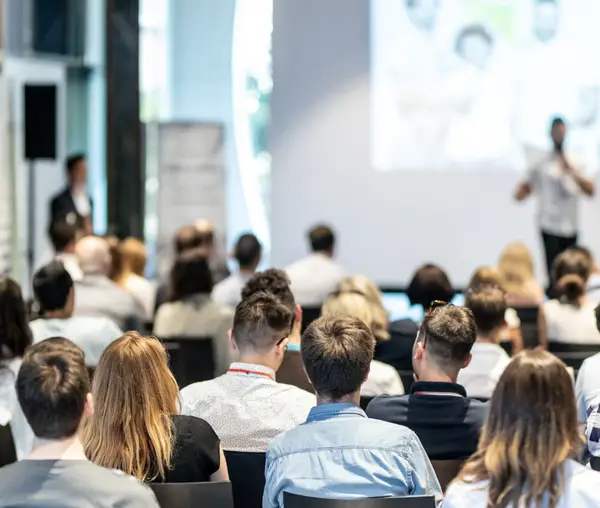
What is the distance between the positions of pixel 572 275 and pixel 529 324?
1.42 ft

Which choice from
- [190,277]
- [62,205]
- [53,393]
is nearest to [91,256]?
[190,277]

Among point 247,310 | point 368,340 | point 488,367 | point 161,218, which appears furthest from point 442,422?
point 161,218

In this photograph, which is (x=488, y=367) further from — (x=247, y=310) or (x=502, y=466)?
(x=502, y=466)

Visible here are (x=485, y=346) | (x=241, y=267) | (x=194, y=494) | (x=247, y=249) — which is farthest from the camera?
(x=241, y=267)

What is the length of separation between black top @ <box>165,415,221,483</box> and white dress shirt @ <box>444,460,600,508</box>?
26.7 inches

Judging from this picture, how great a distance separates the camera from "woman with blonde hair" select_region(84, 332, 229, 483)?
2.51 m

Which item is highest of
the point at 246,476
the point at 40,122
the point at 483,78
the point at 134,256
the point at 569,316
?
the point at 483,78

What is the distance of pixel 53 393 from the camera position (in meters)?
2.07

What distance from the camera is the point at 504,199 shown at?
9.45 meters

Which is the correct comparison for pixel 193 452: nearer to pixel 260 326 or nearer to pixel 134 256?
pixel 260 326

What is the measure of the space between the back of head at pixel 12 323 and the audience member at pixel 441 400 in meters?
1.36

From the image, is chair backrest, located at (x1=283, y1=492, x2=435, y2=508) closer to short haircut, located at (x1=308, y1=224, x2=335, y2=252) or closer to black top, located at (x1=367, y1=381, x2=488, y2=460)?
black top, located at (x1=367, y1=381, x2=488, y2=460)

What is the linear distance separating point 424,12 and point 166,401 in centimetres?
729

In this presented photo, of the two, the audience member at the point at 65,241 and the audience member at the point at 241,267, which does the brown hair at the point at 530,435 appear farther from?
the audience member at the point at 65,241
